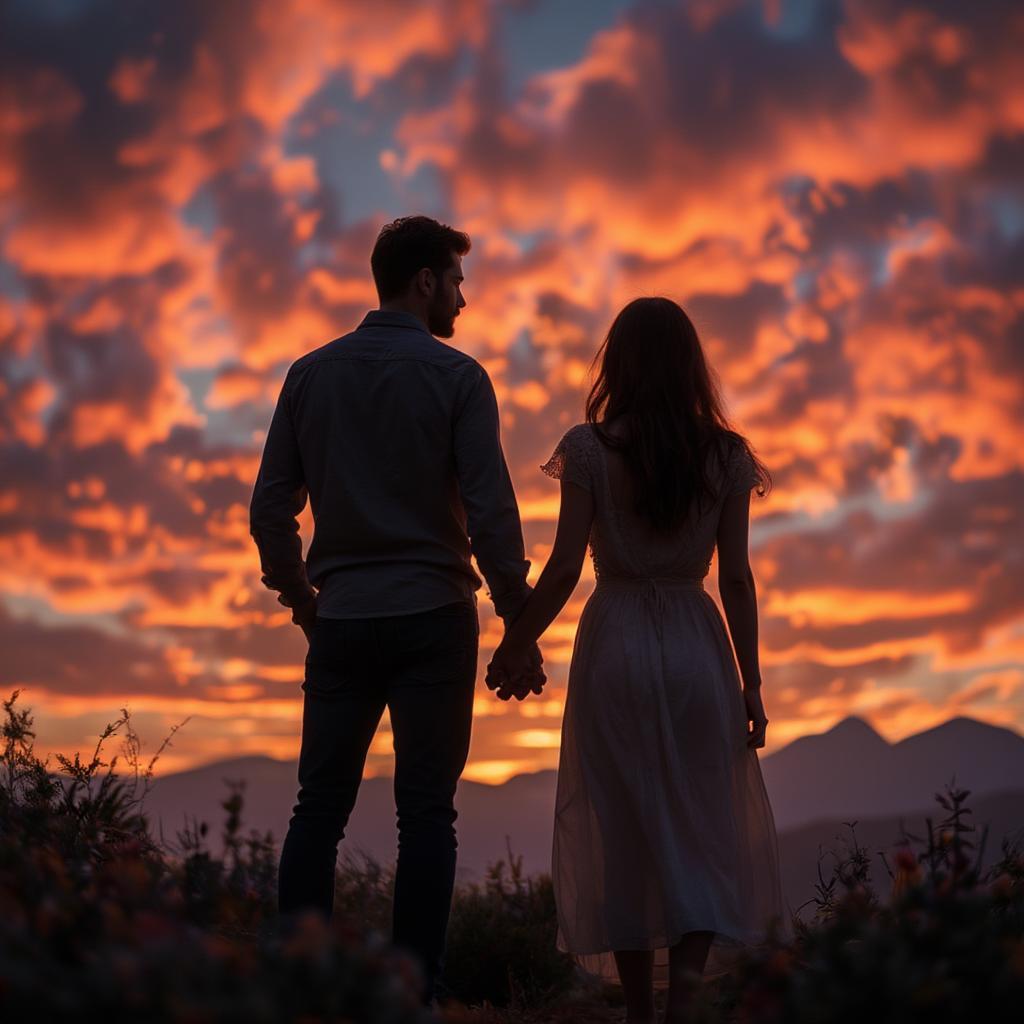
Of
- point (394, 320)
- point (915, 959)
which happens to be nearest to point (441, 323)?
point (394, 320)

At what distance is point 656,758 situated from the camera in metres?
4.60

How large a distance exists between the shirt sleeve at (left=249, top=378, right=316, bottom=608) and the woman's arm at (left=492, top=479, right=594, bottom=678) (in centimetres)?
98

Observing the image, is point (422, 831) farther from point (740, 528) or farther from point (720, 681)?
point (740, 528)

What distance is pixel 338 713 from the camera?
4.49 meters

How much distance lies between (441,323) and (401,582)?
1.23 meters

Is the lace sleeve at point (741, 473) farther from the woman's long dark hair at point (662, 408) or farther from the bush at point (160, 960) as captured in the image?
the bush at point (160, 960)

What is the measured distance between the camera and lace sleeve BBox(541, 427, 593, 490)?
15.2 feet

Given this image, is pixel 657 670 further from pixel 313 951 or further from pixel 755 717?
pixel 313 951

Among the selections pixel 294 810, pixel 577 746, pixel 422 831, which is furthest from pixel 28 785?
pixel 577 746

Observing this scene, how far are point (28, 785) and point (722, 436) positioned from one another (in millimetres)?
3849

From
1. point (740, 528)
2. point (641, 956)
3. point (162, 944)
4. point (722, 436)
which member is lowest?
point (641, 956)

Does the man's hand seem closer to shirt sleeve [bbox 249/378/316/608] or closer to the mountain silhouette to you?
shirt sleeve [bbox 249/378/316/608]

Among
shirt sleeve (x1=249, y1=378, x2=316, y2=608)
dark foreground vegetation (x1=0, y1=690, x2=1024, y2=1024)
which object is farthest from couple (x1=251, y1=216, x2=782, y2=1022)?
dark foreground vegetation (x1=0, y1=690, x2=1024, y2=1024)

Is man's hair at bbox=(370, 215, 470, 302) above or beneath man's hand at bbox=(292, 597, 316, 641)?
above
